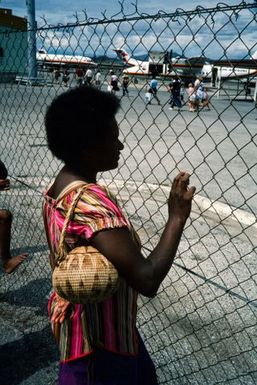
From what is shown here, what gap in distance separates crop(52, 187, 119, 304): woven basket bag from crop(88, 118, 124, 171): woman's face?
0.62 feet

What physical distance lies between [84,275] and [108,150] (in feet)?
1.64

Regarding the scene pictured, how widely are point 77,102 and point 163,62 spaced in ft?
4.17

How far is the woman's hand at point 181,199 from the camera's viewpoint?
158 cm

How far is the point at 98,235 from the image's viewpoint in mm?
1405

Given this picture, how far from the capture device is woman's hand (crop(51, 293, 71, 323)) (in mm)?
1717

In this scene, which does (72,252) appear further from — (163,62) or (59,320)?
(163,62)

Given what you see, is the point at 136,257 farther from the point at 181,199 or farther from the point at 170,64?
the point at 170,64

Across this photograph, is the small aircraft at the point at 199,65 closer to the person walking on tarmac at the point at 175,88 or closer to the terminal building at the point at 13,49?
the person walking on tarmac at the point at 175,88

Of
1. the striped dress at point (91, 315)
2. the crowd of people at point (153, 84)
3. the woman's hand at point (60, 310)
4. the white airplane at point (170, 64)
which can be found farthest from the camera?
Answer: the crowd of people at point (153, 84)

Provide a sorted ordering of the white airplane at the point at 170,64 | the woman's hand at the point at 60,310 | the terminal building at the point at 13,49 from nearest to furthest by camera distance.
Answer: the woman's hand at the point at 60,310, the white airplane at the point at 170,64, the terminal building at the point at 13,49

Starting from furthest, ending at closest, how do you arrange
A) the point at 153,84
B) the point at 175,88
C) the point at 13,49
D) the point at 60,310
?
1. the point at 13,49
2. the point at 153,84
3. the point at 175,88
4. the point at 60,310

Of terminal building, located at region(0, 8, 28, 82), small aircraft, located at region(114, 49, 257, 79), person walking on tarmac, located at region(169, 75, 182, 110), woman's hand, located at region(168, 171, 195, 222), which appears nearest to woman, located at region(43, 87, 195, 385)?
woman's hand, located at region(168, 171, 195, 222)

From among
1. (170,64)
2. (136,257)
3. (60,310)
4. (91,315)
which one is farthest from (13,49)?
(136,257)

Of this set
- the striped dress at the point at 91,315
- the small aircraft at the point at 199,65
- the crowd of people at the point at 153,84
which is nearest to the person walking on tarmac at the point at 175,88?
the crowd of people at the point at 153,84
